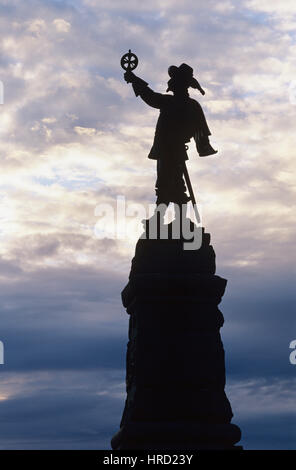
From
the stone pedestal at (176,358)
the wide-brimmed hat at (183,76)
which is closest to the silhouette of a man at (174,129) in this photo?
the wide-brimmed hat at (183,76)

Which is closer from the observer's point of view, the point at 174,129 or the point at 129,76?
the point at 129,76

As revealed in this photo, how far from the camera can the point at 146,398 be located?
46.4 ft

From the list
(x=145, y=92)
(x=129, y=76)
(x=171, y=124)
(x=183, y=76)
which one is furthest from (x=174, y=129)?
(x=129, y=76)

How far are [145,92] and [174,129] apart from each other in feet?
3.18

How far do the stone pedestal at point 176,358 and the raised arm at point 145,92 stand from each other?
3094mm

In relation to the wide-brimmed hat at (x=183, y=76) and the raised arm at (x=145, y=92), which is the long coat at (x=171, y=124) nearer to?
the raised arm at (x=145, y=92)

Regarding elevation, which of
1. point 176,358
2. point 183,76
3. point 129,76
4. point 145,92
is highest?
point 183,76

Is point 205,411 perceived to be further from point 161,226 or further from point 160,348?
point 161,226

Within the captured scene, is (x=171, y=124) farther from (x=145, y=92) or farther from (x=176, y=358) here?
(x=176, y=358)

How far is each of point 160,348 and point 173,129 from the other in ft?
15.1

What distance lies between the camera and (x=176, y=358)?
14.4 m

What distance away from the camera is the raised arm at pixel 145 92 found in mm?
15672
